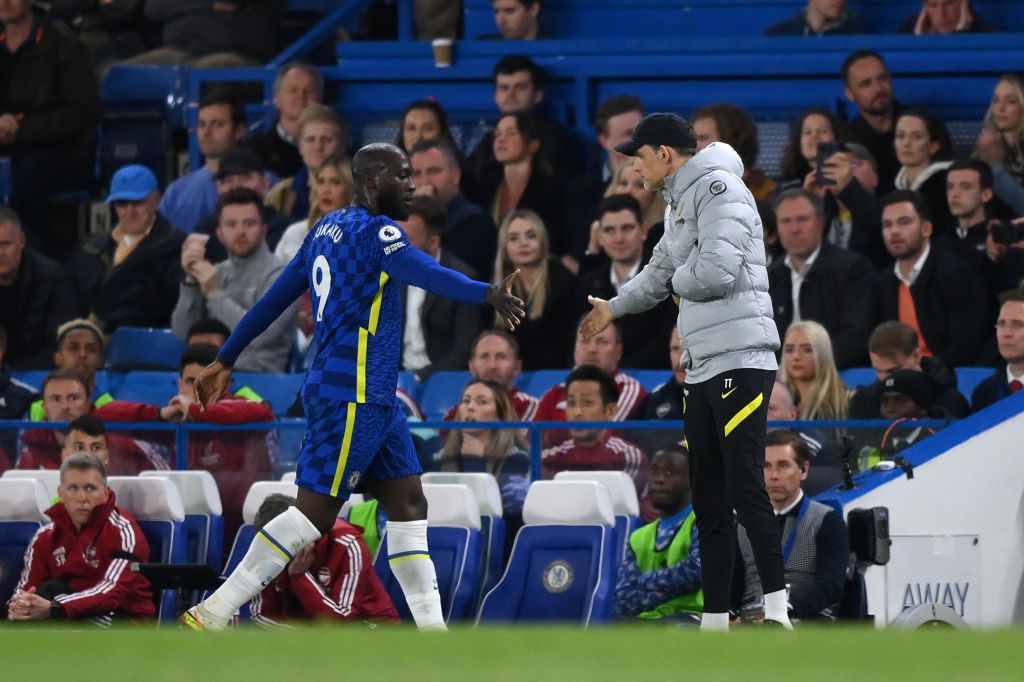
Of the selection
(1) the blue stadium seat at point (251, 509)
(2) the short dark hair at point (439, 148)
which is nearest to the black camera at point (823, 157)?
(2) the short dark hair at point (439, 148)

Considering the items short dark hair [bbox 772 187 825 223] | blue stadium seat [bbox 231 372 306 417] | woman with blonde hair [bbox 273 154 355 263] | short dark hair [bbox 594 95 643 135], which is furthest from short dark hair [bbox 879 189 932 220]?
blue stadium seat [bbox 231 372 306 417]

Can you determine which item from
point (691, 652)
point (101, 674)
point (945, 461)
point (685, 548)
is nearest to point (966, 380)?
point (945, 461)

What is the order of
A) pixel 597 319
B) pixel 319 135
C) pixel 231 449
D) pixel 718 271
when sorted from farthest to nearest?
pixel 319 135 < pixel 231 449 < pixel 597 319 < pixel 718 271

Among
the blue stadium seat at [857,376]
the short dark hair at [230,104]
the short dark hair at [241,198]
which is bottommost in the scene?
the blue stadium seat at [857,376]

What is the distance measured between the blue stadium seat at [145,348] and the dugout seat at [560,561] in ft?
12.3

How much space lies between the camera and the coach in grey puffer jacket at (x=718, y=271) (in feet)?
23.8

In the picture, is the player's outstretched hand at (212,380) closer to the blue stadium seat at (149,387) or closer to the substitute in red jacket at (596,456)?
the substitute in red jacket at (596,456)

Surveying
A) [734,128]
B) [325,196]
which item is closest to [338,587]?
[325,196]

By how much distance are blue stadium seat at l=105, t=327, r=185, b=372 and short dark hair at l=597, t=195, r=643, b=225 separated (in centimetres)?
291

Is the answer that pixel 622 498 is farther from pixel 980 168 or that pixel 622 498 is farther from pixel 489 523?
pixel 980 168

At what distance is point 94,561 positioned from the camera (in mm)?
9898

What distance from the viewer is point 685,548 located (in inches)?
367

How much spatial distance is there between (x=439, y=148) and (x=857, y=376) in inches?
131

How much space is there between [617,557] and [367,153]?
2.68 metres
